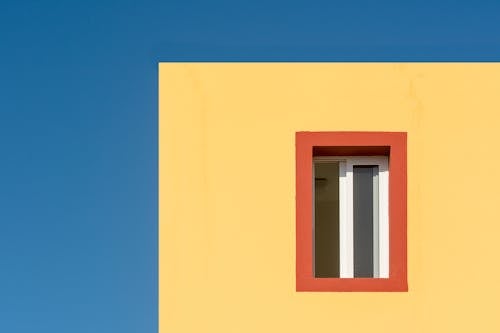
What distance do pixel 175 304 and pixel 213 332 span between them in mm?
360

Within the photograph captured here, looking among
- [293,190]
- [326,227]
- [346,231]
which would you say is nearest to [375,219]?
[346,231]

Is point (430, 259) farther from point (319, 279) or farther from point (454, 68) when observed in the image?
point (454, 68)

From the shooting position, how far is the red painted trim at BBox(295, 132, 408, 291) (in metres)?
4.62

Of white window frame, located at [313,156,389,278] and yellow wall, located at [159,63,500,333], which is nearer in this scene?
yellow wall, located at [159,63,500,333]

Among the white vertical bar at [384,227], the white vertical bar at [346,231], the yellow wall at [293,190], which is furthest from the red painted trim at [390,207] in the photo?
the white vertical bar at [346,231]

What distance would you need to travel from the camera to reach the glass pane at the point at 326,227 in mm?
4922

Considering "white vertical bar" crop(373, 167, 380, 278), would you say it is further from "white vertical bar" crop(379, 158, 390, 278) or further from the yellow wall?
the yellow wall

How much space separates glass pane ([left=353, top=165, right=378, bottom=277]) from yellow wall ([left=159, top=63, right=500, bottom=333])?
0.35 metres

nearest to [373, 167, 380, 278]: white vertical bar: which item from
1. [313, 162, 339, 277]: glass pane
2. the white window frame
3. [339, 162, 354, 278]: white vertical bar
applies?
the white window frame

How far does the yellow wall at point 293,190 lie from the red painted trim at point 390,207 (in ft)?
0.19

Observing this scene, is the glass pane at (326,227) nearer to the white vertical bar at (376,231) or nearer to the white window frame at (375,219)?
the white window frame at (375,219)

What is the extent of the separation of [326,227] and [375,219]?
40cm

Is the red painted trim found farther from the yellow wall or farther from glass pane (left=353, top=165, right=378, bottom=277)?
glass pane (left=353, top=165, right=378, bottom=277)

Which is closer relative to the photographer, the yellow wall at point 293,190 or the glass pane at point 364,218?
the yellow wall at point 293,190
